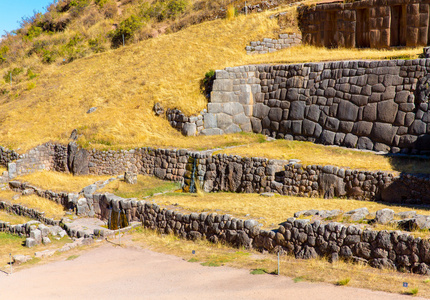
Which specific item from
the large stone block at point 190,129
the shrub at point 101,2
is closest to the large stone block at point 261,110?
the large stone block at point 190,129

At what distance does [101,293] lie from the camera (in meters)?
10.2

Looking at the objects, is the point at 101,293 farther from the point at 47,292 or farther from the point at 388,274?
the point at 388,274

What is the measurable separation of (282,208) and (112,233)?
526 centimetres

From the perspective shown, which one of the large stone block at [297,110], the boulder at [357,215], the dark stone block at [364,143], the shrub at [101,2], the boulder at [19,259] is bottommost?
the boulder at [19,259]

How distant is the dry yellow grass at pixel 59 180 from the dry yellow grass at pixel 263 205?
4751 millimetres

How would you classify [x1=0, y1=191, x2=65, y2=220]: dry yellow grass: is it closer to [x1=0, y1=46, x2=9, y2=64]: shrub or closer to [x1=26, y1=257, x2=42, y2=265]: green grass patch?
[x1=26, y1=257, x2=42, y2=265]: green grass patch

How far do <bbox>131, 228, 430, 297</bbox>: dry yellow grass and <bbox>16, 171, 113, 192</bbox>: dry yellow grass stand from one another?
296 inches

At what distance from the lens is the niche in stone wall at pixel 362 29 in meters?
22.2

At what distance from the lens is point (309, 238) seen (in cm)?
1081

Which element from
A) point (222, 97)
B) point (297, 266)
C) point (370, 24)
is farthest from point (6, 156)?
point (297, 266)

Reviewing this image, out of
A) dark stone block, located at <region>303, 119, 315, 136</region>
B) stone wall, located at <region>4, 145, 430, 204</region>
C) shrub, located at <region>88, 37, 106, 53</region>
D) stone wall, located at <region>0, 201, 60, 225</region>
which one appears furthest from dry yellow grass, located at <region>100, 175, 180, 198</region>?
shrub, located at <region>88, 37, 106, 53</region>

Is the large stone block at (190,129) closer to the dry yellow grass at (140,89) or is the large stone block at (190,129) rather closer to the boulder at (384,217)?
the dry yellow grass at (140,89)

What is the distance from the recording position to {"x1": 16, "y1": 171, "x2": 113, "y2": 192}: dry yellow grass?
67.5 ft

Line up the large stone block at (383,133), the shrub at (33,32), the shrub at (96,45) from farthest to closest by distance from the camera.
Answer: the shrub at (33,32), the shrub at (96,45), the large stone block at (383,133)
